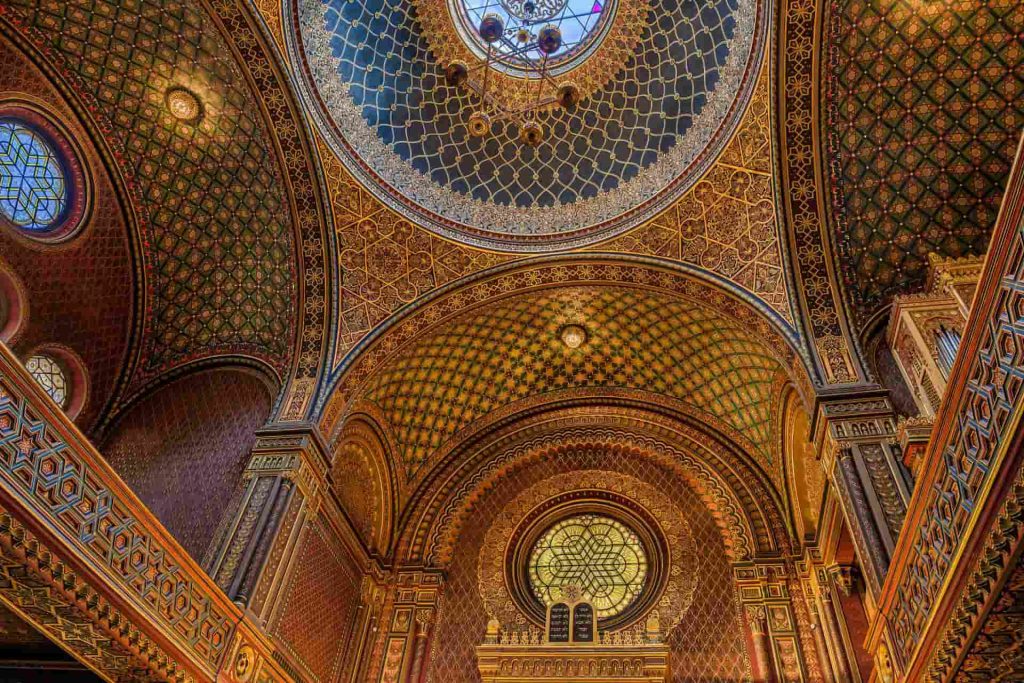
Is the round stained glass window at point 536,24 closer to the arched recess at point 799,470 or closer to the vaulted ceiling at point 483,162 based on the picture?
the vaulted ceiling at point 483,162

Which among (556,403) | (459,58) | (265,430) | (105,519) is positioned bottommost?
(105,519)

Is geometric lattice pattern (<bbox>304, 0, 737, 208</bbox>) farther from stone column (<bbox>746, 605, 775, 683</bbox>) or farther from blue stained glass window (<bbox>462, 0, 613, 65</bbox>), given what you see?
stone column (<bbox>746, 605, 775, 683</bbox>)

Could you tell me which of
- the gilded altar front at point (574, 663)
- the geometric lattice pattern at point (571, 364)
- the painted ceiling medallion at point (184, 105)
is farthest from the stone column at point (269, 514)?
the painted ceiling medallion at point (184, 105)

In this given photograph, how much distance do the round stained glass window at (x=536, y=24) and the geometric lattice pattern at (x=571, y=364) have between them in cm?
472

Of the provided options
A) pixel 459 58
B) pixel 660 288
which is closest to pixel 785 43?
pixel 660 288

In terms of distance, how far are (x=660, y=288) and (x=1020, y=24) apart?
221 inches

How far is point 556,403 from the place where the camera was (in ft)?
43.7

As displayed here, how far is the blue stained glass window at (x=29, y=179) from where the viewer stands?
953 centimetres

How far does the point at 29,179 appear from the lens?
32.3 feet

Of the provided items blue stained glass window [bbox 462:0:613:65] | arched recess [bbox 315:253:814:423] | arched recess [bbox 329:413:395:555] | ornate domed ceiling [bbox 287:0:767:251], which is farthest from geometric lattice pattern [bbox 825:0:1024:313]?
arched recess [bbox 329:413:395:555]

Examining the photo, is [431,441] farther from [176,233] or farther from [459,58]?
[459,58]

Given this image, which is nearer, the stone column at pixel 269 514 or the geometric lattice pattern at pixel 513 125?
the stone column at pixel 269 514

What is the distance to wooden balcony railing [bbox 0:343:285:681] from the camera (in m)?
5.43

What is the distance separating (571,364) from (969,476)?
8320mm
